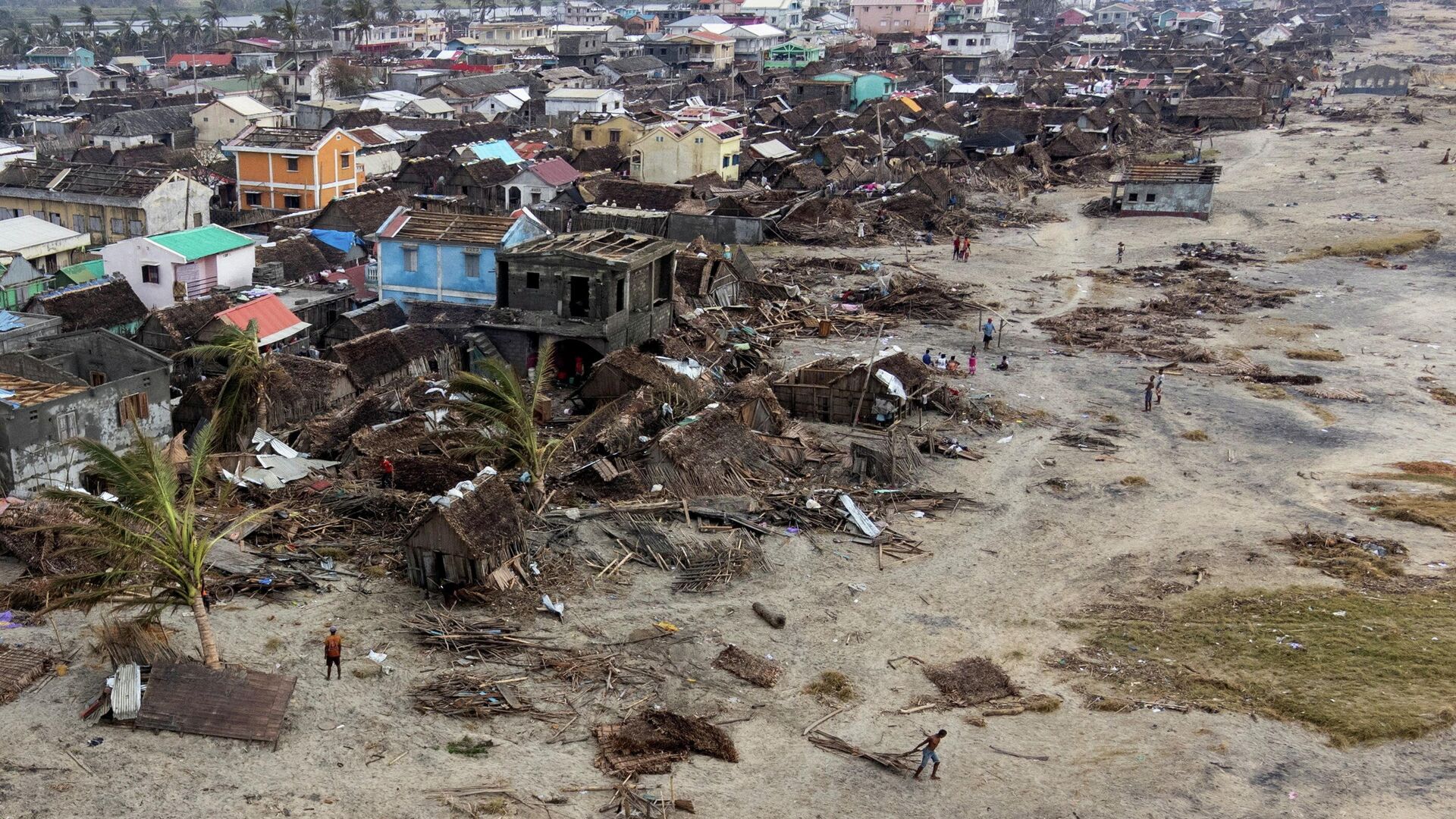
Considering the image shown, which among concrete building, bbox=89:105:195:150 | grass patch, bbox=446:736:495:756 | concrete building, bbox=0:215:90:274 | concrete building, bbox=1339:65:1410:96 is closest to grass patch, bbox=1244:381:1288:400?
grass patch, bbox=446:736:495:756

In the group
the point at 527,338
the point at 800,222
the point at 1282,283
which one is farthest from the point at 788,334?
the point at 1282,283

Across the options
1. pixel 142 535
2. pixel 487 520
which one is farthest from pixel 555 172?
pixel 142 535

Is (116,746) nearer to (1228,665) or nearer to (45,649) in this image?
(45,649)

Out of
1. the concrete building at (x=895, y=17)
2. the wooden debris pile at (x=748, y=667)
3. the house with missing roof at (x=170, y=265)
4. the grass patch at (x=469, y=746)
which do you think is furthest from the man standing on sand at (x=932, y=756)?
the concrete building at (x=895, y=17)

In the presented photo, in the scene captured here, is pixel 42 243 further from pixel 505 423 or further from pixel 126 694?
pixel 126 694

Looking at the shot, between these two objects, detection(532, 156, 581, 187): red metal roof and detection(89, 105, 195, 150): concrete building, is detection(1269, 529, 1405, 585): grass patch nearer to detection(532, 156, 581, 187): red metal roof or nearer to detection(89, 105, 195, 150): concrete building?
detection(532, 156, 581, 187): red metal roof

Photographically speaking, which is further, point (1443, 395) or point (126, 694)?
point (1443, 395)
